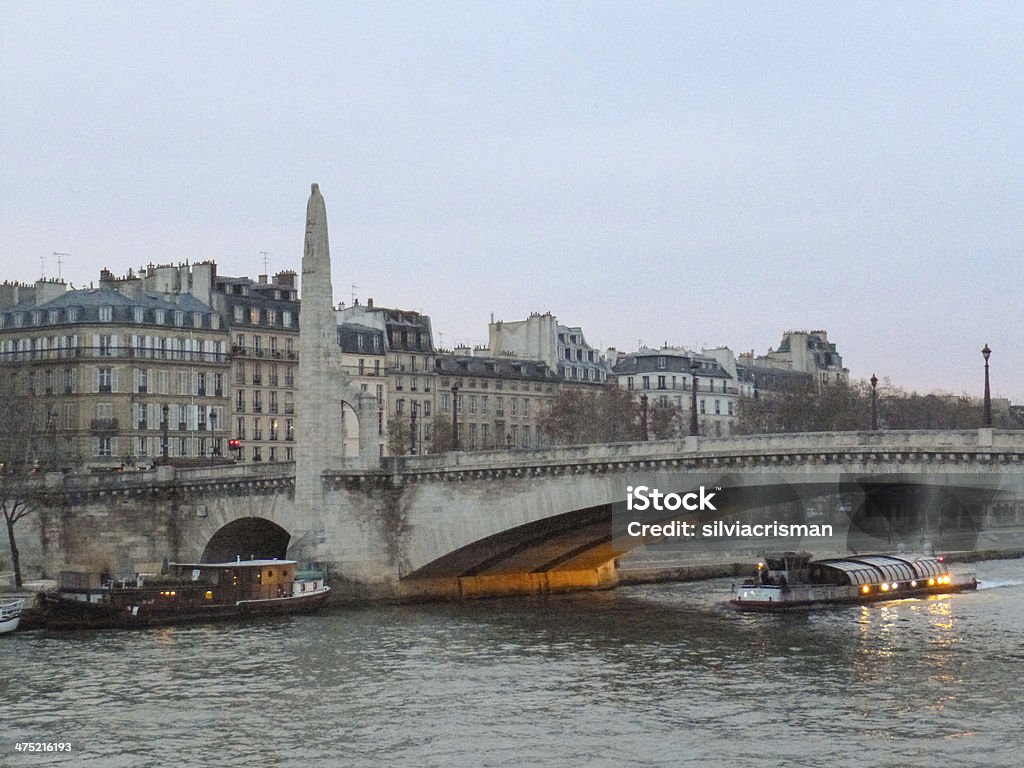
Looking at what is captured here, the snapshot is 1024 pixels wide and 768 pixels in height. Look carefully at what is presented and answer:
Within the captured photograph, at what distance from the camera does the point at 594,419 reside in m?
104

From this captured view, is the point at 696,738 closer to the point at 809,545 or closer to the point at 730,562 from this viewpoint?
the point at 730,562

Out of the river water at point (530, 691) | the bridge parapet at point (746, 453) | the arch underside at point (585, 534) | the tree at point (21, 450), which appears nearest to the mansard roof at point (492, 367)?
the tree at point (21, 450)

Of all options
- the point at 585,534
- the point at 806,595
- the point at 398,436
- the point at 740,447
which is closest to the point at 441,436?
the point at 398,436

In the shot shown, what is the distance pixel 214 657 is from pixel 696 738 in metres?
16.4

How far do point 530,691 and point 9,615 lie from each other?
61.6 feet

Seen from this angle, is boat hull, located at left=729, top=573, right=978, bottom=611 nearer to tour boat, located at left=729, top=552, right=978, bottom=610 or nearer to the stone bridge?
tour boat, located at left=729, top=552, right=978, bottom=610

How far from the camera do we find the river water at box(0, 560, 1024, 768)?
3328 cm

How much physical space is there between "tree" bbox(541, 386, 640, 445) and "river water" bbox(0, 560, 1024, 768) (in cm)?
4643

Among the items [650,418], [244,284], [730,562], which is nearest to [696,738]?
[730,562]

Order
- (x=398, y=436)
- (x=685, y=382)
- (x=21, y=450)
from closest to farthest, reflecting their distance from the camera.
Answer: (x=21, y=450) → (x=398, y=436) → (x=685, y=382)

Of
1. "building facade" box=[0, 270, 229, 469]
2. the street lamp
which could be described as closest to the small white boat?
"building facade" box=[0, 270, 229, 469]

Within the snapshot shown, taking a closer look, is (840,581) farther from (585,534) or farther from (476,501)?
(476,501)

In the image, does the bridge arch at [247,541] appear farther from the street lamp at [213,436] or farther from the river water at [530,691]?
the street lamp at [213,436]

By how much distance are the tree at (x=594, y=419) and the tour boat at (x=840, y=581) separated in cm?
3621
